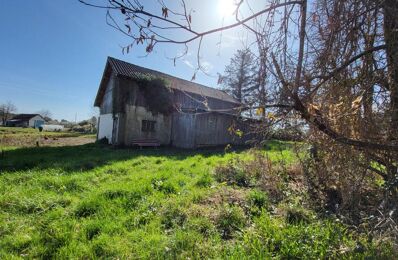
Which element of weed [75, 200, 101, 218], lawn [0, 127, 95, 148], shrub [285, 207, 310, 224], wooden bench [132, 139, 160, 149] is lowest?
weed [75, 200, 101, 218]

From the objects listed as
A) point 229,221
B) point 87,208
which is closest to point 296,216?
point 229,221

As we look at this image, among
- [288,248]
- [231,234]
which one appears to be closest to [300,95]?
[288,248]

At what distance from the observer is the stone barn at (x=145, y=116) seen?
1510cm

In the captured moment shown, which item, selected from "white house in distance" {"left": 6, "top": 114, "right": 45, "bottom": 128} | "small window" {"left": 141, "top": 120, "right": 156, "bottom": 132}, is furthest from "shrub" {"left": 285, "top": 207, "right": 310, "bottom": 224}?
"white house in distance" {"left": 6, "top": 114, "right": 45, "bottom": 128}

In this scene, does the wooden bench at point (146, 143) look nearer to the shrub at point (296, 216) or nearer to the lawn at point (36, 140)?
the lawn at point (36, 140)

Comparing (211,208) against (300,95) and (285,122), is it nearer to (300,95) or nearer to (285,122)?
(285,122)

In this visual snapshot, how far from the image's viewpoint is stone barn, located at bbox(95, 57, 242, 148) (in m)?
15.1

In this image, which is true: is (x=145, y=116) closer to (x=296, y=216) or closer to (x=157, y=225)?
(x=157, y=225)

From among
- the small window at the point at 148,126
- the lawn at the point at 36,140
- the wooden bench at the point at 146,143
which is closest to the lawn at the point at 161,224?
the wooden bench at the point at 146,143

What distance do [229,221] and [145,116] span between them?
13.1 metres

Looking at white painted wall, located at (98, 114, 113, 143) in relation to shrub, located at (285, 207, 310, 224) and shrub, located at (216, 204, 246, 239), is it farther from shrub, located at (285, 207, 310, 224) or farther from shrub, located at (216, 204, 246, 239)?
shrub, located at (285, 207, 310, 224)

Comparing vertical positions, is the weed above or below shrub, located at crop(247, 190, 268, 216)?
below

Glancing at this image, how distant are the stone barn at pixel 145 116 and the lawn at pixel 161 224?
9.66 m

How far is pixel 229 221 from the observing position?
12.0 ft
